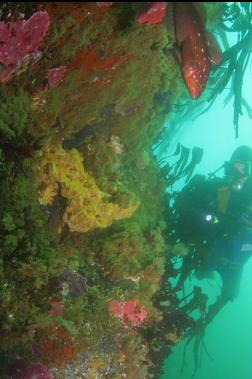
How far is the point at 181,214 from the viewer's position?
693cm

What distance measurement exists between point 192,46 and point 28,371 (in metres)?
3.15

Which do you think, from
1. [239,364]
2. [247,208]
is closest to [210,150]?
[239,364]

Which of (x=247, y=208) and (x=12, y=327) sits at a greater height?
(x=247, y=208)

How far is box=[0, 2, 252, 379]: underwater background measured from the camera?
9.86 feet

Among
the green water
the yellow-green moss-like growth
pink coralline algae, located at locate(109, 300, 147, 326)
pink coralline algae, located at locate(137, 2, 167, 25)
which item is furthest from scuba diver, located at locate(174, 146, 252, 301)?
the green water

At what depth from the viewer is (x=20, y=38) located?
2857 mm

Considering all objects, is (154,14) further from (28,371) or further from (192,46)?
(28,371)

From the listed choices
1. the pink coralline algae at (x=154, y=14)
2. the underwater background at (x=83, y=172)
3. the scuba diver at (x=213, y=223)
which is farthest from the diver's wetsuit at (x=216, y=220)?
the pink coralline algae at (x=154, y=14)

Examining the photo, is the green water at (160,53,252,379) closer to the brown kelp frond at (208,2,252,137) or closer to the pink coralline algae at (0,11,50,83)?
the brown kelp frond at (208,2,252,137)

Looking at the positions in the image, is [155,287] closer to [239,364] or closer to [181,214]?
[181,214]

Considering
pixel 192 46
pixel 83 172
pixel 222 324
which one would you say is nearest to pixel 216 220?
pixel 83 172

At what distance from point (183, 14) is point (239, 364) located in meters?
62.0

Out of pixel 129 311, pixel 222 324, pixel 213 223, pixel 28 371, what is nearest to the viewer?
pixel 28 371

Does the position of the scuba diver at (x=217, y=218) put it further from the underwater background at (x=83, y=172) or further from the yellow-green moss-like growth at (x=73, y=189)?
the yellow-green moss-like growth at (x=73, y=189)
